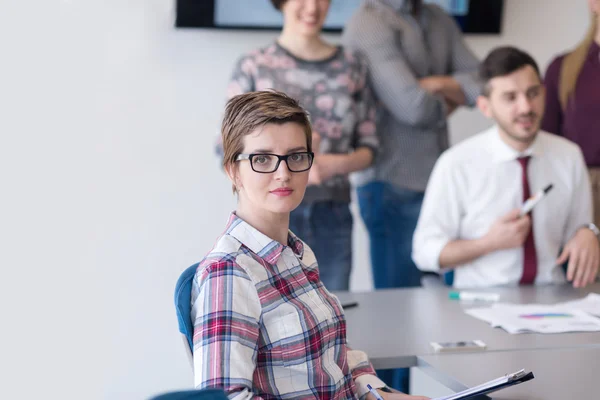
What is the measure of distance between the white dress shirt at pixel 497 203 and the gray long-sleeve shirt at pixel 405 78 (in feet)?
1.17

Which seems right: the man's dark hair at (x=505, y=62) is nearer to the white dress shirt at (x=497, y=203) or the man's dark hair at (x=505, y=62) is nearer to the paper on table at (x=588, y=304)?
the white dress shirt at (x=497, y=203)

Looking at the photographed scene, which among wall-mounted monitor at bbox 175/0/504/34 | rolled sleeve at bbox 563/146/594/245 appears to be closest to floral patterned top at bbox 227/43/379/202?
rolled sleeve at bbox 563/146/594/245

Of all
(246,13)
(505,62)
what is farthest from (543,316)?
(246,13)

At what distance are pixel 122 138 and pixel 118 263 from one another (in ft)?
1.84

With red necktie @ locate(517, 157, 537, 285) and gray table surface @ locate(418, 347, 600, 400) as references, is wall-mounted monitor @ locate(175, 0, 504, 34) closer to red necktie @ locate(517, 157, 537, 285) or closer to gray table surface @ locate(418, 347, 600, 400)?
red necktie @ locate(517, 157, 537, 285)

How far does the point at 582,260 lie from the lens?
2408 millimetres

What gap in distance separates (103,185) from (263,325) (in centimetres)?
230

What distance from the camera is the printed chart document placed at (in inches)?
75.6

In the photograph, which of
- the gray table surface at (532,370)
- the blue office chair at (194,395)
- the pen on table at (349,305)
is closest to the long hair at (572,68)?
the pen on table at (349,305)

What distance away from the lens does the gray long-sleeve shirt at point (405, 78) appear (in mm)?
2889

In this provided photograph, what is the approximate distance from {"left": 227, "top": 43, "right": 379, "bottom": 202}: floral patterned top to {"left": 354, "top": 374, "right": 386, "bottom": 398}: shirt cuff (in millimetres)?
1203

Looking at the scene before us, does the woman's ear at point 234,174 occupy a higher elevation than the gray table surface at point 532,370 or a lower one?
higher

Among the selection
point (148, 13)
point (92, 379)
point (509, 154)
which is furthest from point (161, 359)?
point (509, 154)

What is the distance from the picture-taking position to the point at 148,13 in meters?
3.45
